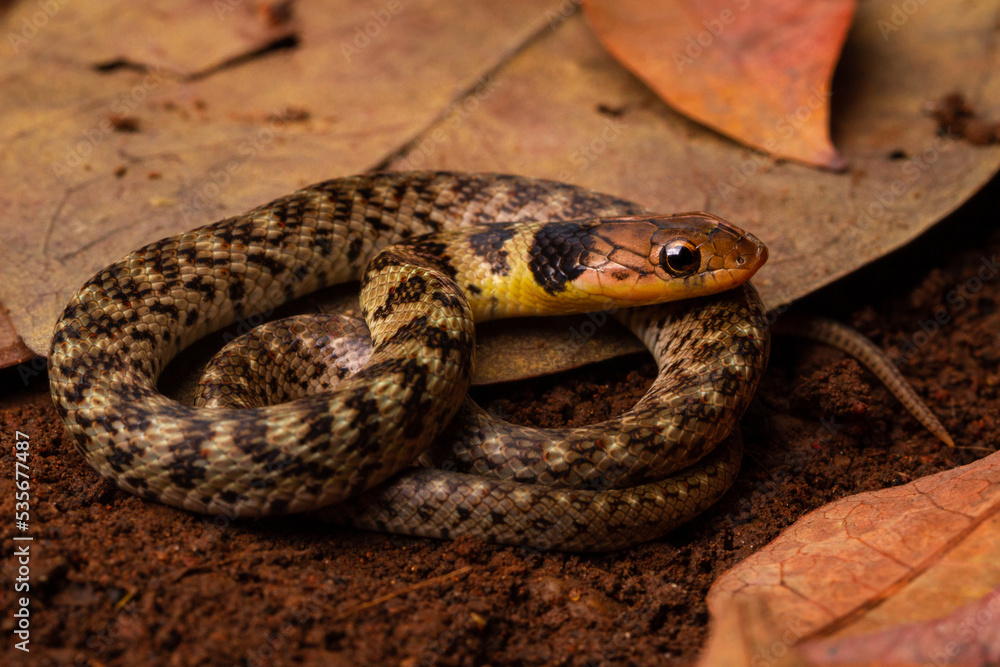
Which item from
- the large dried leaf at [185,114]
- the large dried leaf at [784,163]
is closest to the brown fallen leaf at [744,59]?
the large dried leaf at [784,163]

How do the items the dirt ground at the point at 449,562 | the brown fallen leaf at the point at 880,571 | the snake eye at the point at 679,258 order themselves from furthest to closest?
the snake eye at the point at 679,258 < the dirt ground at the point at 449,562 < the brown fallen leaf at the point at 880,571

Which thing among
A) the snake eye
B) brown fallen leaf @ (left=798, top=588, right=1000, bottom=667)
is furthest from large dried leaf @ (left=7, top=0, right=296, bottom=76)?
brown fallen leaf @ (left=798, top=588, right=1000, bottom=667)

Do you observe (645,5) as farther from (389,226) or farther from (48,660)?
(48,660)


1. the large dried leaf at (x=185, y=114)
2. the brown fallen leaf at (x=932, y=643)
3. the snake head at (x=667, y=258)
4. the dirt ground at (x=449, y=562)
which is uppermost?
the large dried leaf at (x=185, y=114)

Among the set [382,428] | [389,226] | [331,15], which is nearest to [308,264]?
[389,226]

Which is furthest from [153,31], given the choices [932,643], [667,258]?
[932,643]

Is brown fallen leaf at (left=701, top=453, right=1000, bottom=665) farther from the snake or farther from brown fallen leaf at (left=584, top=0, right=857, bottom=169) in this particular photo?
brown fallen leaf at (left=584, top=0, right=857, bottom=169)

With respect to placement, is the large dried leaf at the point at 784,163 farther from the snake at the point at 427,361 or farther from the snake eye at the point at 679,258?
the snake eye at the point at 679,258
